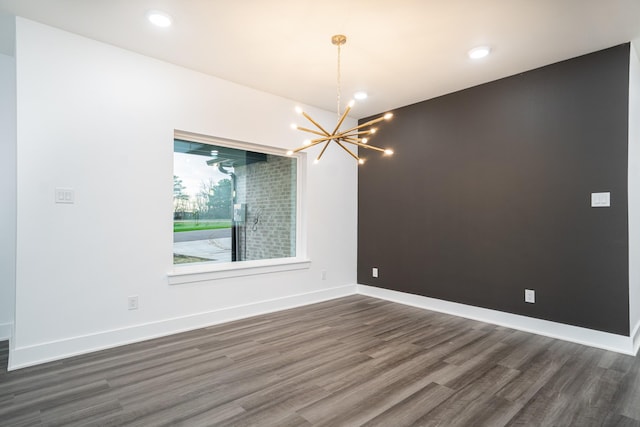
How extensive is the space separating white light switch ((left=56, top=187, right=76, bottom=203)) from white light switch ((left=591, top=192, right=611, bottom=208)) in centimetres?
460

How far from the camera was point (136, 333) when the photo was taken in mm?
3133

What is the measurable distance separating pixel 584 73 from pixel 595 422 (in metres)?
2.95

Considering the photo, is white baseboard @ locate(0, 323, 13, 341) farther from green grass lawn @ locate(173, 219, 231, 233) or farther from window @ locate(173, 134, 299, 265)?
green grass lawn @ locate(173, 219, 231, 233)

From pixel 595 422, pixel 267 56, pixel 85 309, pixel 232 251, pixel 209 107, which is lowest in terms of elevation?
pixel 595 422

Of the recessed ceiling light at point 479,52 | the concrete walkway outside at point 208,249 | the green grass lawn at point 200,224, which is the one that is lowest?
the concrete walkway outside at point 208,249

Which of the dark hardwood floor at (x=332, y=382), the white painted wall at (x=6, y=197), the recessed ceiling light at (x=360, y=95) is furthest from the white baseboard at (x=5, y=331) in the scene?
the recessed ceiling light at (x=360, y=95)

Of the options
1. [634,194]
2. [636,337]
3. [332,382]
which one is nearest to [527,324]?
[636,337]

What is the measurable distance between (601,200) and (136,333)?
4.43m

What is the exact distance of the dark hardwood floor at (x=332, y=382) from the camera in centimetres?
199

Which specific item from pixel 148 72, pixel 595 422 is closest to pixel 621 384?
pixel 595 422

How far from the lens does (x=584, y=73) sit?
318 centimetres

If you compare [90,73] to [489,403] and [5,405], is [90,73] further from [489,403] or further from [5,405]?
[489,403]

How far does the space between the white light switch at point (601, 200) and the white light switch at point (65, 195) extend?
4598 mm

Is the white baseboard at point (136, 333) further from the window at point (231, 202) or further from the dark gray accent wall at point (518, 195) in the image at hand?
the dark gray accent wall at point (518, 195)
